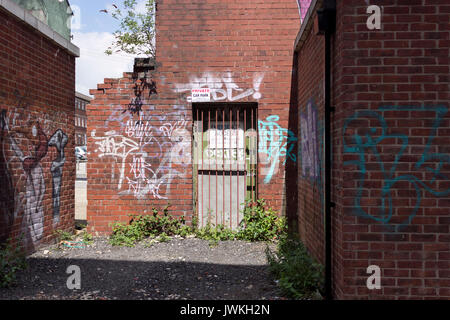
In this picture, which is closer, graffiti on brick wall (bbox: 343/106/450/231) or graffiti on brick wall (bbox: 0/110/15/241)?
graffiti on brick wall (bbox: 343/106/450/231)

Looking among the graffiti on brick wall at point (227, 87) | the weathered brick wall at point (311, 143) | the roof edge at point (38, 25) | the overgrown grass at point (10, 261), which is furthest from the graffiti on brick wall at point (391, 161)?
the roof edge at point (38, 25)

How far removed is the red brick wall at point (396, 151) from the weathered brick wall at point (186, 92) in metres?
3.24

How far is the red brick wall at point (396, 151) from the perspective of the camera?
3277mm

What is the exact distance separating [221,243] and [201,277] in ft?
5.28

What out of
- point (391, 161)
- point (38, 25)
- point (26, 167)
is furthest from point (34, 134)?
point (391, 161)

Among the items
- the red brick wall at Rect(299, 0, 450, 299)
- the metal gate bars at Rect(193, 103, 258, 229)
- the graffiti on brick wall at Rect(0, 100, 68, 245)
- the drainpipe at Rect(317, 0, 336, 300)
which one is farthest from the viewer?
the metal gate bars at Rect(193, 103, 258, 229)

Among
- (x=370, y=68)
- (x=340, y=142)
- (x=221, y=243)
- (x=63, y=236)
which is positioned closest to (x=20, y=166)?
(x=63, y=236)

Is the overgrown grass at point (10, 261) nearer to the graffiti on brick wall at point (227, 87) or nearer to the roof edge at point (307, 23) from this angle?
the graffiti on brick wall at point (227, 87)

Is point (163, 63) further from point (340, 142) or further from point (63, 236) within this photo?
point (340, 142)

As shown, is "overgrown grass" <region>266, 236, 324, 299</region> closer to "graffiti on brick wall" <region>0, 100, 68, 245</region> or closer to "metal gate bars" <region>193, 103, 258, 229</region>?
"metal gate bars" <region>193, 103, 258, 229</region>

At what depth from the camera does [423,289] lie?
3.28 m

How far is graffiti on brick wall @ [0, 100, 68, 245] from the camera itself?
502cm

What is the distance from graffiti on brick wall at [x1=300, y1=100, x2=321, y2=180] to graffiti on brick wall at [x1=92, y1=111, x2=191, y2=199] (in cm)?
217

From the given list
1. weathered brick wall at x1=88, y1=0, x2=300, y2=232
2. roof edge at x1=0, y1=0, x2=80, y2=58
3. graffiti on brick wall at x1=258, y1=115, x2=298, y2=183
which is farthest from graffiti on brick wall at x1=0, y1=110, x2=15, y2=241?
graffiti on brick wall at x1=258, y1=115, x2=298, y2=183
